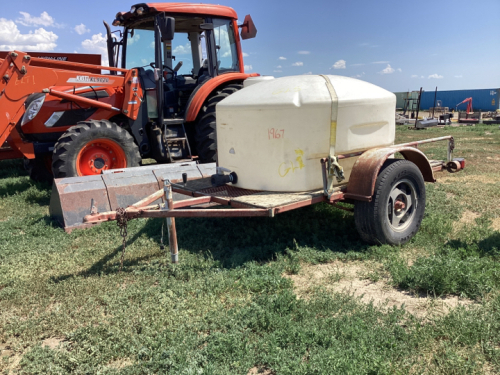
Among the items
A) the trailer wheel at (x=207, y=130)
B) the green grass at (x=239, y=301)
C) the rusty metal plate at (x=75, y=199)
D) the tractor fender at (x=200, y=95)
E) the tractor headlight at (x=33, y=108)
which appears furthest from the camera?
the trailer wheel at (x=207, y=130)

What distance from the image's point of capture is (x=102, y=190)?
226 inches

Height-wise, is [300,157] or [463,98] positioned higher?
[463,98]

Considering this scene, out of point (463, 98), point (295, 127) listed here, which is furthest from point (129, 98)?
point (463, 98)

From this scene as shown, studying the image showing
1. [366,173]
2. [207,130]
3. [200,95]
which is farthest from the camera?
[207,130]

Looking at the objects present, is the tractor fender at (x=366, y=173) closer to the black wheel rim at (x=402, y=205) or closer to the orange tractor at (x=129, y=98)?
the black wheel rim at (x=402, y=205)

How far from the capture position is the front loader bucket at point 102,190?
5477mm

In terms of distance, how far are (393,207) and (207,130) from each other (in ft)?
13.4

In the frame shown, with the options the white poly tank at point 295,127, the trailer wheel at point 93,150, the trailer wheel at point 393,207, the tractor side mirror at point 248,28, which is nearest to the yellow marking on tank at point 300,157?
the white poly tank at point 295,127

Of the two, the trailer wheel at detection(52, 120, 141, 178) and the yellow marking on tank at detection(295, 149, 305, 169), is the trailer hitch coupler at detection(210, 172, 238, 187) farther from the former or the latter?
the trailer wheel at detection(52, 120, 141, 178)

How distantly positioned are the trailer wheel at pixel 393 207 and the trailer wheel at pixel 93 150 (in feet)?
14.0

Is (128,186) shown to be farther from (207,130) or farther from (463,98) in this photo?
(463,98)

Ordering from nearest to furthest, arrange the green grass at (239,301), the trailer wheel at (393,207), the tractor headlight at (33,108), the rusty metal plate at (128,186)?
the green grass at (239,301) → the trailer wheel at (393,207) → the rusty metal plate at (128,186) → the tractor headlight at (33,108)

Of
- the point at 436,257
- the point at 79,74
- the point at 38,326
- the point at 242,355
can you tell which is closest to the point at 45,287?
the point at 38,326

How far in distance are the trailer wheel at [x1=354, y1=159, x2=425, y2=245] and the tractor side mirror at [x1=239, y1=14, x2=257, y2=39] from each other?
15.3 ft
